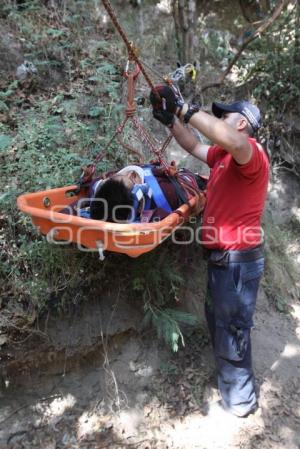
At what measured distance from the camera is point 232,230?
8.61 feet

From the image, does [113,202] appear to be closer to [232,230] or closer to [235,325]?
[232,230]

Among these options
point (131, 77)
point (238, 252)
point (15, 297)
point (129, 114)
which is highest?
point (131, 77)

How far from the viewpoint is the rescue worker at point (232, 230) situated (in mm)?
2359

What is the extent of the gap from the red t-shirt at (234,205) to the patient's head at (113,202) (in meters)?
0.57

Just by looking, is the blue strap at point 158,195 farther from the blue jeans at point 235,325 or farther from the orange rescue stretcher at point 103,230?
the blue jeans at point 235,325

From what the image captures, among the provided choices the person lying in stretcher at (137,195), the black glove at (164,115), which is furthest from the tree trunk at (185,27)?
the black glove at (164,115)

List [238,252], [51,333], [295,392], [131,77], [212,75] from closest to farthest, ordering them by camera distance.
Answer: [131,77]
[238,252]
[51,333]
[295,392]
[212,75]

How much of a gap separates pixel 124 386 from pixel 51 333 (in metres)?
0.69

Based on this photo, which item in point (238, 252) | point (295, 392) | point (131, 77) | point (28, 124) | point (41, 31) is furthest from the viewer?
point (41, 31)

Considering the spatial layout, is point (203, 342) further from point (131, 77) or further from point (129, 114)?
point (131, 77)

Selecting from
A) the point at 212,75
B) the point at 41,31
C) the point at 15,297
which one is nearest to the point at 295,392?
the point at 15,297

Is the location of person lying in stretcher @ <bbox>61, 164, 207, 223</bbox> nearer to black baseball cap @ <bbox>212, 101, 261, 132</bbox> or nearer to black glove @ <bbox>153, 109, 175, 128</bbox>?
black glove @ <bbox>153, 109, 175, 128</bbox>

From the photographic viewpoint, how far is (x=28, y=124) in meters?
3.66

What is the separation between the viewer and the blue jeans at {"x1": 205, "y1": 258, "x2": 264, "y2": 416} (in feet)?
8.86
